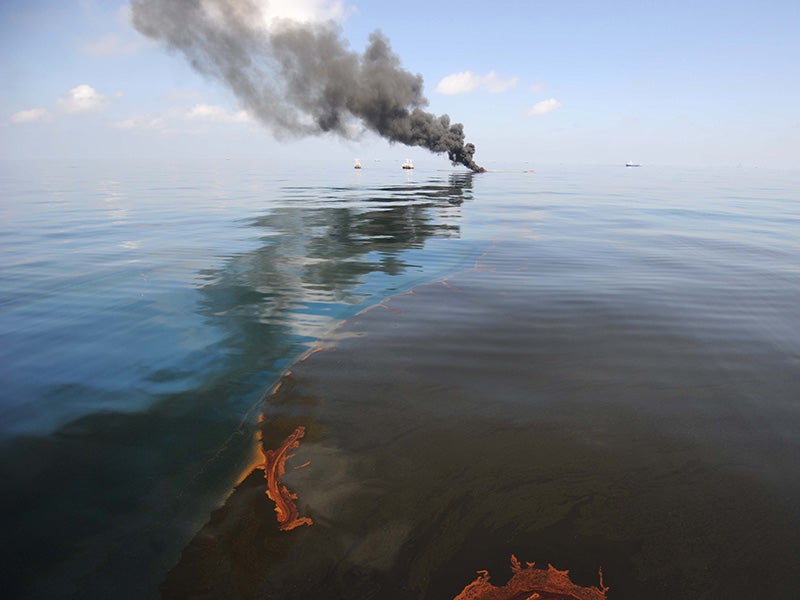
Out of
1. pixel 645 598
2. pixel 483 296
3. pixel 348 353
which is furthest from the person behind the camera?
pixel 483 296

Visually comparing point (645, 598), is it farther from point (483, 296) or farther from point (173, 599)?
point (483, 296)

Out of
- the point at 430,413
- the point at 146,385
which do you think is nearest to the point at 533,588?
the point at 430,413

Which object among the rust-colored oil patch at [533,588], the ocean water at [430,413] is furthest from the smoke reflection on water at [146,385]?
the rust-colored oil patch at [533,588]

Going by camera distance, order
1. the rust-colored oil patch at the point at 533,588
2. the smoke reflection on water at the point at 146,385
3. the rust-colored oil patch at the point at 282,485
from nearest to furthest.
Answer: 1. the rust-colored oil patch at the point at 533,588
2. the smoke reflection on water at the point at 146,385
3. the rust-colored oil patch at the point at 282,485

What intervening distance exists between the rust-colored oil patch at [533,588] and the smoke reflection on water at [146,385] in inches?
107

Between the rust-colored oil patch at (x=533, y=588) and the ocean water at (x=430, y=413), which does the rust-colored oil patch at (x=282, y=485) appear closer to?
the ocean water at (x=430, y=413)

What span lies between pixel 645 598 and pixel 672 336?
6.29 meters

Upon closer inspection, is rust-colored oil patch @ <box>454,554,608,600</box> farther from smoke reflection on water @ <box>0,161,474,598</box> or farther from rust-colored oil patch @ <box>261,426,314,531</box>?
smoke reflection on water @ <box>0,161,474,598</box>

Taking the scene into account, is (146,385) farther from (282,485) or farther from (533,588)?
(533,588)

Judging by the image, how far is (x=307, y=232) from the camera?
71.1 feet

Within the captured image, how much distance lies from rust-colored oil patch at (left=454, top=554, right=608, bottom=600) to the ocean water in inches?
5.0

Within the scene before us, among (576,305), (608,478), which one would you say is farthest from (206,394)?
(576,305)

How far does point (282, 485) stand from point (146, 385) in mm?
3675

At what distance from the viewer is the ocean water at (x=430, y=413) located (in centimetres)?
389
